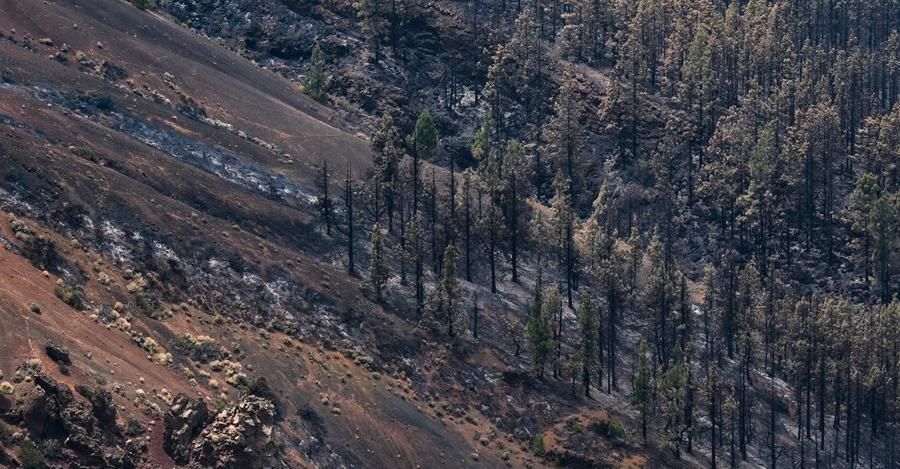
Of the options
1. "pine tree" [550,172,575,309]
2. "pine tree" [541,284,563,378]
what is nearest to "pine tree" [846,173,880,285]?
"pine tree" [550,172,575,309]

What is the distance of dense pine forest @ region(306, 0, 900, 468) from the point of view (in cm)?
12669

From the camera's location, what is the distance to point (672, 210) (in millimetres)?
160375

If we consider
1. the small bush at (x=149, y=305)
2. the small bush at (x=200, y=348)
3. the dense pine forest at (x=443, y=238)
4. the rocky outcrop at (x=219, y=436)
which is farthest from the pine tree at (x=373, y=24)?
the rocky outcrop at (x=219, y=436)

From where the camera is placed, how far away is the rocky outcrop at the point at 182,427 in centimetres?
7506

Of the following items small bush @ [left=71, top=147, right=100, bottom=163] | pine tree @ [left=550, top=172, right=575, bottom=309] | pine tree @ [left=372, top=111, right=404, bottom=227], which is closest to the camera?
small bush @ [left=71, top=147, right=100, bottom=163]

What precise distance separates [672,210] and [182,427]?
318 feet

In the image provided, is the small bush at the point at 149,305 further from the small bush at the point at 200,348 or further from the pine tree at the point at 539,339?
the pine tree at the point at 539,339

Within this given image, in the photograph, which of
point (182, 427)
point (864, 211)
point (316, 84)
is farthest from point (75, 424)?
point (864, 211)

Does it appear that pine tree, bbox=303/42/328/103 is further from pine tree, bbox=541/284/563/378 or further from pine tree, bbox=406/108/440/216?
pine tree, bbox=541/284/563/378

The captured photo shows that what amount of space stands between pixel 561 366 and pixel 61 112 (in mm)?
56087

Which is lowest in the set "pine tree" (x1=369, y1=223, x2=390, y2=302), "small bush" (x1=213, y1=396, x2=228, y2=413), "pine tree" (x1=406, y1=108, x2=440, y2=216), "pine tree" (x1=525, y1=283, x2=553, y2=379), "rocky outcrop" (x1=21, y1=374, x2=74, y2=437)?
"pine tree" (x1=525, y1=283, x2=553, y2=379)

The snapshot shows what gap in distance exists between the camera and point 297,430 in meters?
97.6

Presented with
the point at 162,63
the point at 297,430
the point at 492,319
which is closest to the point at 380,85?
the point at 162,63

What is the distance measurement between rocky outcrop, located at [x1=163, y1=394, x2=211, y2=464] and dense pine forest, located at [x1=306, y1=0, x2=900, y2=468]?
44.2 m
